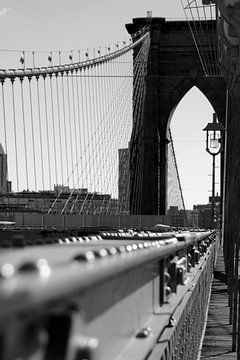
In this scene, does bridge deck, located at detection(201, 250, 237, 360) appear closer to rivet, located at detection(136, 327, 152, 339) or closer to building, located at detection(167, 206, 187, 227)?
rivet, located at detection(136, 327, 152, 339)

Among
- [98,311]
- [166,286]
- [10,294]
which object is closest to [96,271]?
[10,294]

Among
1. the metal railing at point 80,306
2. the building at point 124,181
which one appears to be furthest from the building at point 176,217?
the metal railing at point 80,306

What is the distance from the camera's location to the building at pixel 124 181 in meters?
40.8

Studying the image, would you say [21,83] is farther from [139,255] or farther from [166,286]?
[139,255]

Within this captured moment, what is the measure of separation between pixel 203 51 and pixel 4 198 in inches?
821

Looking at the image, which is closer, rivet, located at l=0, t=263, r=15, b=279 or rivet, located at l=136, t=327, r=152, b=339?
rivet, located at l=0, t=263, r=15, b=279

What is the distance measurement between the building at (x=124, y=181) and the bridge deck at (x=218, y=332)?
19.6 metres

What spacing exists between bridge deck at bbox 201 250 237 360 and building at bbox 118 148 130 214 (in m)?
19.6

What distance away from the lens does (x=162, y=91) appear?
46719 mm

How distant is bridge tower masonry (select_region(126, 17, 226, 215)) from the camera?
45.5m

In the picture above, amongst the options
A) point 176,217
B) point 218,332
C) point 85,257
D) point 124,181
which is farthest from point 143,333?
point 176,217

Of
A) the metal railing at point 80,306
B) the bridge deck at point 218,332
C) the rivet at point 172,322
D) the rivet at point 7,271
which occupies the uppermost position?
the rivet at point 7,271

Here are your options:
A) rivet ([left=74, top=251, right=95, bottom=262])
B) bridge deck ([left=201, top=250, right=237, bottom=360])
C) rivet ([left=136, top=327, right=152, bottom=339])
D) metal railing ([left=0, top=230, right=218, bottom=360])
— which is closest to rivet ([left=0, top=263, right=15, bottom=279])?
metal railing ([left=0, top=230, right=218, bottom=360])

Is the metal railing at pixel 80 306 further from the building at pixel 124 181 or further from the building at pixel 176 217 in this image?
the building at pixel 176 217
